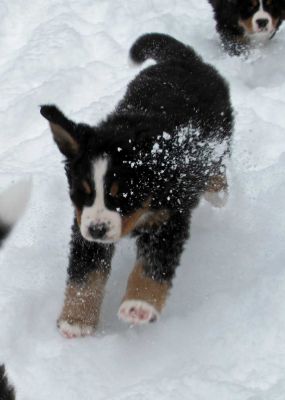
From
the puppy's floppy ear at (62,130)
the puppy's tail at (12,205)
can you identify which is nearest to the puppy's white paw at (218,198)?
the puppy's floppy ear at (62,130)

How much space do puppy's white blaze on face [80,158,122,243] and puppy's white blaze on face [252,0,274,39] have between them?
402cm

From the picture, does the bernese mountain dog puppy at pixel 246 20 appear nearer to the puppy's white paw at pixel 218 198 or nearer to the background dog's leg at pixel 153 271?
the puppy's white paw at pixel 218 198

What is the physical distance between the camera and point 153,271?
12.7ft

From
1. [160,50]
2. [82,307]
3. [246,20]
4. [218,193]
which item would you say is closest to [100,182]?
[82,307]

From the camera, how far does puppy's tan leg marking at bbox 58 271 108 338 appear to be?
384cm

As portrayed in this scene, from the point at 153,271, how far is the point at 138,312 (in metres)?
0.22

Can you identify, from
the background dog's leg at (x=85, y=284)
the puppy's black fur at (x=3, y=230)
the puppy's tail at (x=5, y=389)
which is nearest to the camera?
the puppy's tail at (x=5, y=389)

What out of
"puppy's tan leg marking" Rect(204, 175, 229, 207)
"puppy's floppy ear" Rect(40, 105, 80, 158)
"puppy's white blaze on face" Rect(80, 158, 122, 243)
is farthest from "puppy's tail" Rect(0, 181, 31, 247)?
"puppy's tan leg marking" Rect(204, 175, 229, 207)

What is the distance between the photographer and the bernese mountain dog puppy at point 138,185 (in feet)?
11.7

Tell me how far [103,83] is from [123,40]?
0.88m

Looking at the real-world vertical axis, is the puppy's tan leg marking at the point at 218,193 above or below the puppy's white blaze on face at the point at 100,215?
below

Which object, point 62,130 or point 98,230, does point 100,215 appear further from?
point 62,130

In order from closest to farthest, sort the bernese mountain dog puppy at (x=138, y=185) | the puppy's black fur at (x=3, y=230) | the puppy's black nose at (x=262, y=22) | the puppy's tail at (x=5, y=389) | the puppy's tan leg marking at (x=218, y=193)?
1. the puppy's tail at (x=5, y=389)
2. the puppy's black fur at (x=3, y=230)
3. the bernese mountain dog puppy at (x=138, y=185)
4. the puppy's tan leg marking at (x=218, y=193)
5. the puppy's black nose at (x=262, y=22)

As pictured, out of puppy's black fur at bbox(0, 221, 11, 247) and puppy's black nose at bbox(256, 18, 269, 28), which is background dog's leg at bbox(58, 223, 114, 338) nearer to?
puppy's black fur at bbox(0, 221, 11, 247)
